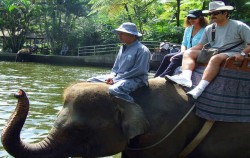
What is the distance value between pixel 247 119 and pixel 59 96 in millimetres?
9935

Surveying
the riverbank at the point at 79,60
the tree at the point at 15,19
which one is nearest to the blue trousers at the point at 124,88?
the riverbank at the point at 79,60

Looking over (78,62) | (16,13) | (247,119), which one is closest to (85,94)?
(247,119)

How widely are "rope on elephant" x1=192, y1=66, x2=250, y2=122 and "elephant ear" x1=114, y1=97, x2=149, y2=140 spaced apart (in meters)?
0.71

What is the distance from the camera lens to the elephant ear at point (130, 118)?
471cm

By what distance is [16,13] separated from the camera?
4078 centimetres

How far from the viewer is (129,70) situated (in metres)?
5.16

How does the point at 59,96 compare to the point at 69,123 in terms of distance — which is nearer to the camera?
the point at 69,123

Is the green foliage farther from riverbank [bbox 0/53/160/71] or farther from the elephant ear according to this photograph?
the elephant ear

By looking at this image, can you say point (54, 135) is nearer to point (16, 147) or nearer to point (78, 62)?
point (16, 147)

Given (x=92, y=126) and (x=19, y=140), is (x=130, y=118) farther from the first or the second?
(x=19, y=140)

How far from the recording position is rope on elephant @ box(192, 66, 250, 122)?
5078 mm

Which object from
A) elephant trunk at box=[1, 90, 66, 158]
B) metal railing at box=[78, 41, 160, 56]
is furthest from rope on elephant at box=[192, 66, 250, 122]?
metal railing at box=[78, 41, 160, 56]

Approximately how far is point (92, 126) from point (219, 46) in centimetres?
186

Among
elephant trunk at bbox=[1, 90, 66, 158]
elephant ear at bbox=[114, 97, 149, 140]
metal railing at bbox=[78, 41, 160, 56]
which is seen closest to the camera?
elephant trunk at bbox=[1, 90, 66, 158]
